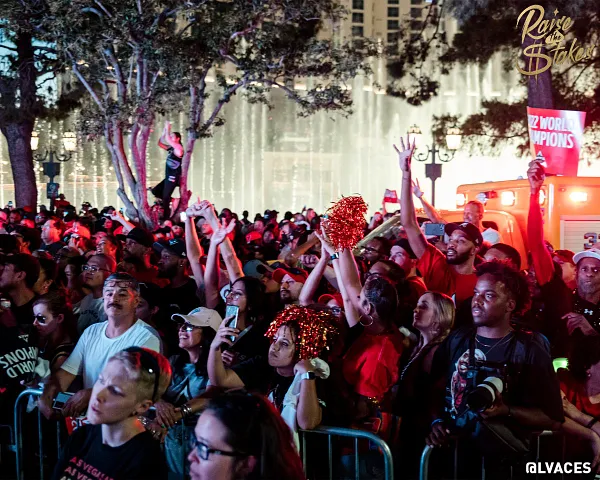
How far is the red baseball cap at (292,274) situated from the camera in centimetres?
696

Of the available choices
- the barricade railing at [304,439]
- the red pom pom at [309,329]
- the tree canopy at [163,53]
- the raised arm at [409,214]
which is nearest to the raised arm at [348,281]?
the red pom pom at [309,329]

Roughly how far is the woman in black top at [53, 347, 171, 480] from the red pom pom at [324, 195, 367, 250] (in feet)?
7.79

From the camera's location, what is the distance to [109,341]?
16.8 ft

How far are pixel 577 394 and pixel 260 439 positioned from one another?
9.07ft

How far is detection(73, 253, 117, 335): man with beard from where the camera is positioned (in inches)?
256

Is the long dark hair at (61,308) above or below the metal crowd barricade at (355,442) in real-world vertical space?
above

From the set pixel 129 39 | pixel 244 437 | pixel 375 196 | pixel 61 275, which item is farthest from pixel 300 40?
pixel 375 196

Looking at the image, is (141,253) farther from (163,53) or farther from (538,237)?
(163,53)

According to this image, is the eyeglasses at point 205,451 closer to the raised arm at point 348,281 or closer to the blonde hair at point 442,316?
the blonde hair at point 442,316

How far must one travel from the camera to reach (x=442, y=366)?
15.0ft

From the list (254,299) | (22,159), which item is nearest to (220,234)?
(254,299)

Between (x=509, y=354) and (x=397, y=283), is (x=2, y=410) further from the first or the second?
(x=509, y=354)

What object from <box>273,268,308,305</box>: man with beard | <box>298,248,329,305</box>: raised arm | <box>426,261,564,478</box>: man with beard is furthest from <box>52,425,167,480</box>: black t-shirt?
<box>273,268,308,305</box>: man with beard

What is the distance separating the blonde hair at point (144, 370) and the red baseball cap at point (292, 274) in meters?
3.19
